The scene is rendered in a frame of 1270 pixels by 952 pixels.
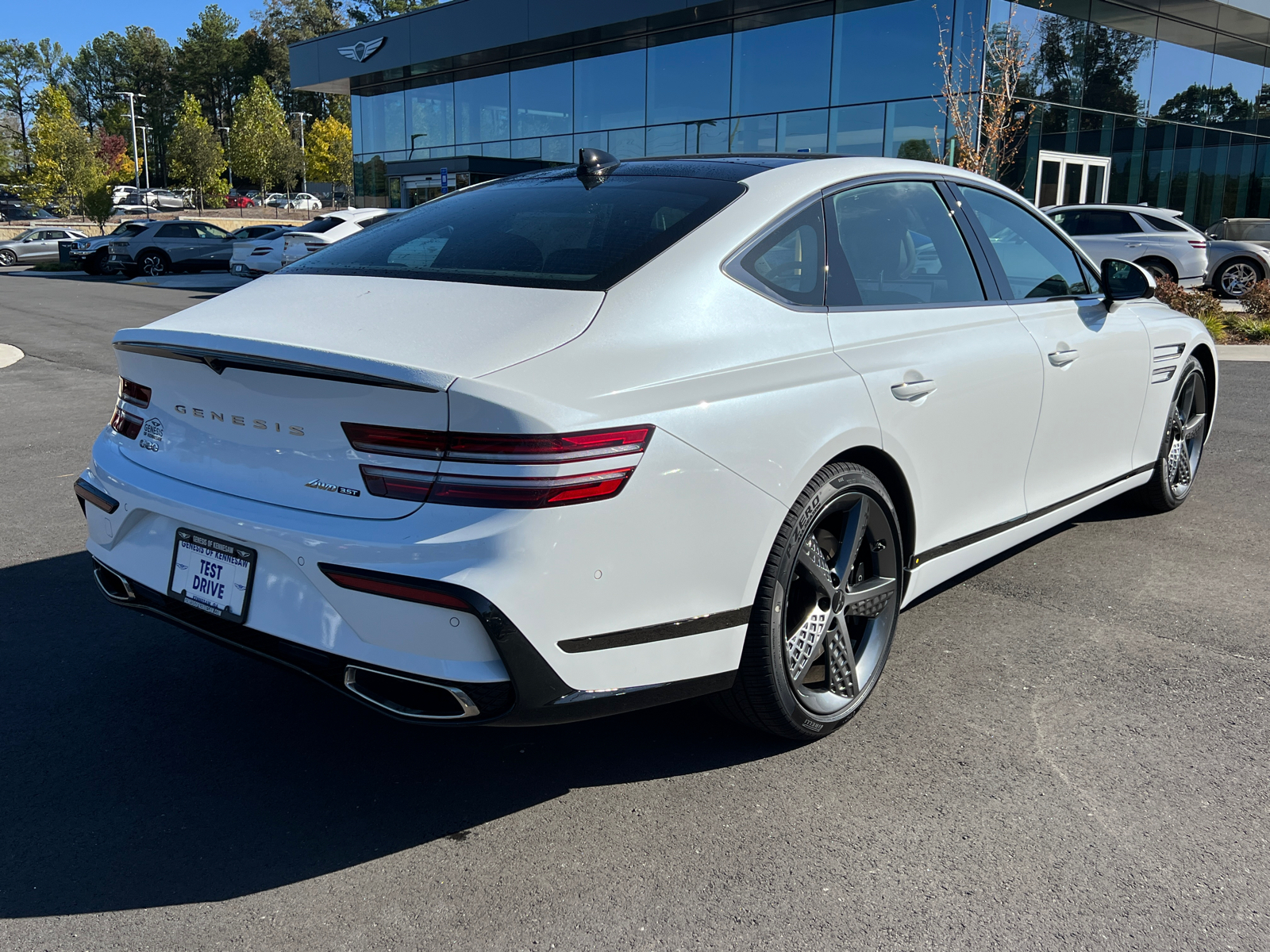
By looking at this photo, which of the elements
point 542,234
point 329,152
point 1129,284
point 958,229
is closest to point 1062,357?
point 958,229

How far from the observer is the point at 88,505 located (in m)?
3.04

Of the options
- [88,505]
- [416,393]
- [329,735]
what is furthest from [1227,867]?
[88,505]

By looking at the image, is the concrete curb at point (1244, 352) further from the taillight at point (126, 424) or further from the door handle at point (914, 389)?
the taillight at point (126, 424)

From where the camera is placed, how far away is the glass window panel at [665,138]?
24906 mm

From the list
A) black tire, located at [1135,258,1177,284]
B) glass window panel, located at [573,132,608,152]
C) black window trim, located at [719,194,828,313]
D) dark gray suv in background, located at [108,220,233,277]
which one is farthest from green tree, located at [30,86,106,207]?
black window trim, located at [719,194,828,313]

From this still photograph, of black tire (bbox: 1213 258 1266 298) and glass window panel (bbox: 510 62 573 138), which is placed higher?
glass window panel (bbox: 510 62 573 138)

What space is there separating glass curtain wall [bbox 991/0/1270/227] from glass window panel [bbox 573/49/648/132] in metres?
9.68

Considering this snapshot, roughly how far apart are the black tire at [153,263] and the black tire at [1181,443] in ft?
95.1

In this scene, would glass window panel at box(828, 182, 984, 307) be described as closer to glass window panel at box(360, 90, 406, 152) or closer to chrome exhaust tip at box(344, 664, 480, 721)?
chrome exhaust tip at box(344, 664, 480, 721)

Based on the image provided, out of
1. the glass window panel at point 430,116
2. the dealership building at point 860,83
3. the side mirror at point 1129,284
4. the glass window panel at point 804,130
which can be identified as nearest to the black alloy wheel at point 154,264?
the dealership building at point 860,83

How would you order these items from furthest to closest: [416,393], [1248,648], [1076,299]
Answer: [1076,299] < [1248,648] < [416,393]

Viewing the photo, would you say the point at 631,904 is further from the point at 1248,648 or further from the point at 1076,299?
the point at 1076,299

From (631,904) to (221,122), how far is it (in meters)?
123

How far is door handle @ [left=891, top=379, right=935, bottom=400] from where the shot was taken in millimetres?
3119
